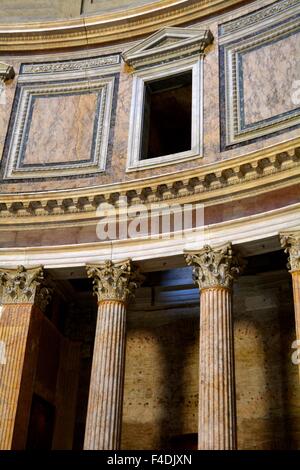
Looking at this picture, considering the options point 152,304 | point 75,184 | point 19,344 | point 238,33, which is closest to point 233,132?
point 238,33

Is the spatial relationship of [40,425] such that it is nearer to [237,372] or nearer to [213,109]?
[237,372]

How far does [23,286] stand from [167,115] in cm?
605

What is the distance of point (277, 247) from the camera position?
11.3 meters

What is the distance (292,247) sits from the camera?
10.6 meters

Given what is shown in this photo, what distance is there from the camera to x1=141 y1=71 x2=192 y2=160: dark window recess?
1466 cm

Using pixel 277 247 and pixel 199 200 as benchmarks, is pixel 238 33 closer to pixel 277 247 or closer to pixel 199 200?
pixel 199 200

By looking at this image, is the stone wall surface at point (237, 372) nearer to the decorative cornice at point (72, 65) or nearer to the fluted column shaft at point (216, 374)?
the fluted column shaft at point (216, 374)

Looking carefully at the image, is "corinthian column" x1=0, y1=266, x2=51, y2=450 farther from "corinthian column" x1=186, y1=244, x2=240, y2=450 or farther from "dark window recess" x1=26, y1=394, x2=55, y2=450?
"corinthian column" x1=186, y1=244, x2=240, y2=450

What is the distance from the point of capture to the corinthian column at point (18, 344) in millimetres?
11367

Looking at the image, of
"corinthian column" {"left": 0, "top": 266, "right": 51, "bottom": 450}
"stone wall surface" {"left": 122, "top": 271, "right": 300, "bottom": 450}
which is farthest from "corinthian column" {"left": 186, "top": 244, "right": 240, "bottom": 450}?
"corinthian column" {"left": 0, "top": 266, "right": 51, "bottom": 450}

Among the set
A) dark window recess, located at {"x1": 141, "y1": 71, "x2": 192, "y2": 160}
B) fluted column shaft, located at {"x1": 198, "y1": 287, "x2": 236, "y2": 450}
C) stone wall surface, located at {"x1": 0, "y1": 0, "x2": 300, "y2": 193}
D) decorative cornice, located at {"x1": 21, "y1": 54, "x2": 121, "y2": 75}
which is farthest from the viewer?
→ decorative cornice, located at {"x1": 21, "y1": 54, "x2": 121, "y2": 75}

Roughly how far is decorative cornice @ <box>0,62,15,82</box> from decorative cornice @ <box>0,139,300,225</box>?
4193mm

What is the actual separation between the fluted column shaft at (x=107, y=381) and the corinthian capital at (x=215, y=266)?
65.7 inches

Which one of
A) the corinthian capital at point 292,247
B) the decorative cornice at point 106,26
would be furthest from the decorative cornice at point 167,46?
the corinthian capital at point 292,247
